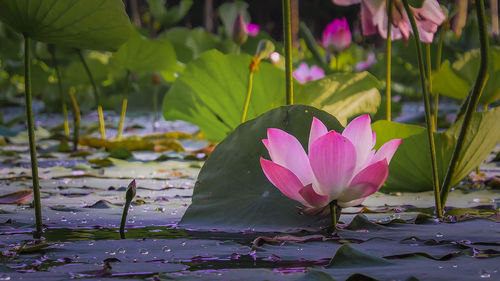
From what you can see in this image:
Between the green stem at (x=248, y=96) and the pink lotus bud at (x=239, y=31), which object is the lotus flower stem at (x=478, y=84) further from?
the pink lotus bud at (x=239, y=31)

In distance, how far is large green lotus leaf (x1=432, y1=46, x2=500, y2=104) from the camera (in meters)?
1.33

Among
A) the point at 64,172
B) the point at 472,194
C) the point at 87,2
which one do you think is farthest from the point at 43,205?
the point at 472,194

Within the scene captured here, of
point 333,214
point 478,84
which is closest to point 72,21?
point 333,214

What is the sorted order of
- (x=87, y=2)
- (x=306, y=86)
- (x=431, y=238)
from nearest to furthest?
1. (x=431, y=238)
2. (x=87, y=2)
3. (x=306, y=86)

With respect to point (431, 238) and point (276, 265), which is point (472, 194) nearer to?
point (431, 238)

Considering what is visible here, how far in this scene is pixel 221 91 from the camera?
4.73 ft

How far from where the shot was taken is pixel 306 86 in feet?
4.17

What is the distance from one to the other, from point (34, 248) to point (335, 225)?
0.36 m

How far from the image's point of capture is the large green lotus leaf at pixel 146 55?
2053 millimetres

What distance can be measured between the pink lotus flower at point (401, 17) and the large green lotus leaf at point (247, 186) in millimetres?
244

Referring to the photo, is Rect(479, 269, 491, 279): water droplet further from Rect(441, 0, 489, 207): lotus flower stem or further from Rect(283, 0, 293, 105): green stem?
Rect(283, 0, 293, 105): green stem

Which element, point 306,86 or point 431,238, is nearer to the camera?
point 431,238

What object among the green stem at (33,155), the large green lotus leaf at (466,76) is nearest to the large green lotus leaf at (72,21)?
the green stem at (33,155)

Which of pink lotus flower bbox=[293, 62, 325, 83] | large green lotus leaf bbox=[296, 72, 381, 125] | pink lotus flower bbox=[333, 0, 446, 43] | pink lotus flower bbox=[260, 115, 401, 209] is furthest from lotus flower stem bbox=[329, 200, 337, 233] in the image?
pink lotus flower bbox=[293, 62, 325, 83]
